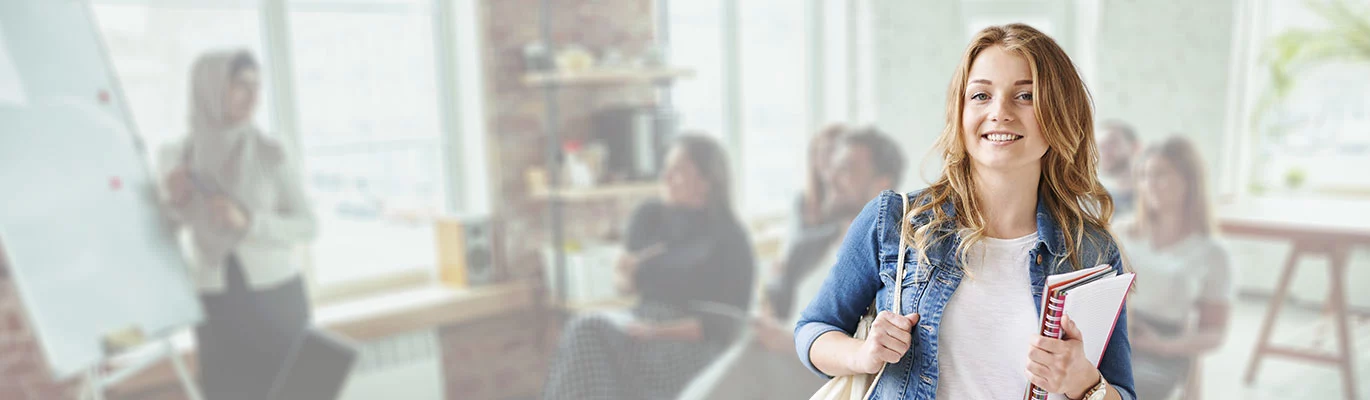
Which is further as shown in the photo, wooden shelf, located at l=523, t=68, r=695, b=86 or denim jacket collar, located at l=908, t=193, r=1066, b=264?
wooden shelf, located at l=523, t=68, r=695, b=86

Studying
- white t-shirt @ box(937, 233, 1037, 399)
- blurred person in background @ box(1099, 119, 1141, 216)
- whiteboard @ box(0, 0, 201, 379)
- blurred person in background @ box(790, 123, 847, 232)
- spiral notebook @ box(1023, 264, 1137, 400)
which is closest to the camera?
spiral notebook @ box(1023, 264, 1137, 400)

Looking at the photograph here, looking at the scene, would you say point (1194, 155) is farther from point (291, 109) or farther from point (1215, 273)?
point (291, 109)

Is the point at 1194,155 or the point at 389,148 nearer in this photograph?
the point at 1194,155

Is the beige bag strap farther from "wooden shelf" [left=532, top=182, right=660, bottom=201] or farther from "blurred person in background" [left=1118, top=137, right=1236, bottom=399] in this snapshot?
"wooden shelf" [left=532, top=182, right=660, bottom=201]

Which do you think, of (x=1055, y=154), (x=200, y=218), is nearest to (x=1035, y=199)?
(x=1055, y=154)

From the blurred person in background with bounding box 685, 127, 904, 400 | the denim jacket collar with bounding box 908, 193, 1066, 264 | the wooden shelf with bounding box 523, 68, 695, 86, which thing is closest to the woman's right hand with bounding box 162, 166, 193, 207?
the wooden shelf with bounding box 523, 68, 695, 86

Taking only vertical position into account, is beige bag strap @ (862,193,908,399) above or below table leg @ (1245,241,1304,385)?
above

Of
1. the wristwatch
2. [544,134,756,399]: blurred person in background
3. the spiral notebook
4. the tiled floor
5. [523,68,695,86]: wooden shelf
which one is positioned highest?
[523,68,695,86]: wooden shelf

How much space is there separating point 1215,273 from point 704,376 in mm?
1446

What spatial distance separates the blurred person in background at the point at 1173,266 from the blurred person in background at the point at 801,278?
0.69 m

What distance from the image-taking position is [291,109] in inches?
110

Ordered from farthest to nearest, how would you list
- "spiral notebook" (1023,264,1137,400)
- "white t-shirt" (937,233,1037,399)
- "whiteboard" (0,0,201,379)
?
"whiteboard" (0,0,201,379) < "white t-shirt" (937,233,1037,399) < "spiral notebook" (1023,264,1137,400)

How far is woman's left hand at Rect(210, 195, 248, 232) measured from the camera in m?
2.62

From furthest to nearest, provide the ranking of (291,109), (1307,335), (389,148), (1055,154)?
1. (389,148)
2. (291,109)
3. (1307,335)
4. (1055,154)
